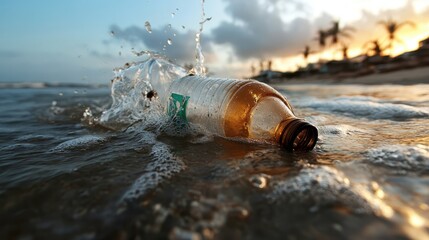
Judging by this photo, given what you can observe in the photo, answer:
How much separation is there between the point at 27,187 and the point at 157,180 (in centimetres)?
58

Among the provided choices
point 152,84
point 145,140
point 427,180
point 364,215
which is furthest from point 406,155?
point 152,84

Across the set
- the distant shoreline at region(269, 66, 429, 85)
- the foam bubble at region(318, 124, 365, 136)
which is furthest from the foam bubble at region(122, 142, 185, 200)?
the distant shoreline at region(269, 66, 429, 85)

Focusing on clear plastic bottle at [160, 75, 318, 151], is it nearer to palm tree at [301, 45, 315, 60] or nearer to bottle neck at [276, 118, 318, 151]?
bottle neck at [276, 118, 318, 151]

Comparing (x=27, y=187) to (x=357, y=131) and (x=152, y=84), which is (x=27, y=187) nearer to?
(x=357, y=131)

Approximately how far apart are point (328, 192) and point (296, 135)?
440 mm

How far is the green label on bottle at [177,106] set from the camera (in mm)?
2463

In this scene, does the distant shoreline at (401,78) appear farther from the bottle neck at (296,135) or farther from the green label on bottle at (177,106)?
the bottle neck at (296,135)

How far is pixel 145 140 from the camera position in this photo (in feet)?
7.05

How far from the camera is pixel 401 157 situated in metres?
1.43

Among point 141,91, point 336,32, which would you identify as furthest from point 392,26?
point 141,91

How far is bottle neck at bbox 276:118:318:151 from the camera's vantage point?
1445 mm

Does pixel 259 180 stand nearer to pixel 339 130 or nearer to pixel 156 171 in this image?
pixel 156 171

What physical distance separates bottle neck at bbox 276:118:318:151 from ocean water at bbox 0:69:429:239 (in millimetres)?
60

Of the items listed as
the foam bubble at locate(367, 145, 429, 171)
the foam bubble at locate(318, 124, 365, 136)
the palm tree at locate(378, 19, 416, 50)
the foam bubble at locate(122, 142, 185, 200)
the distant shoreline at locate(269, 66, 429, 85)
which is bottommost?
the distant shoreline at locate(269, 66, 429, 85)
